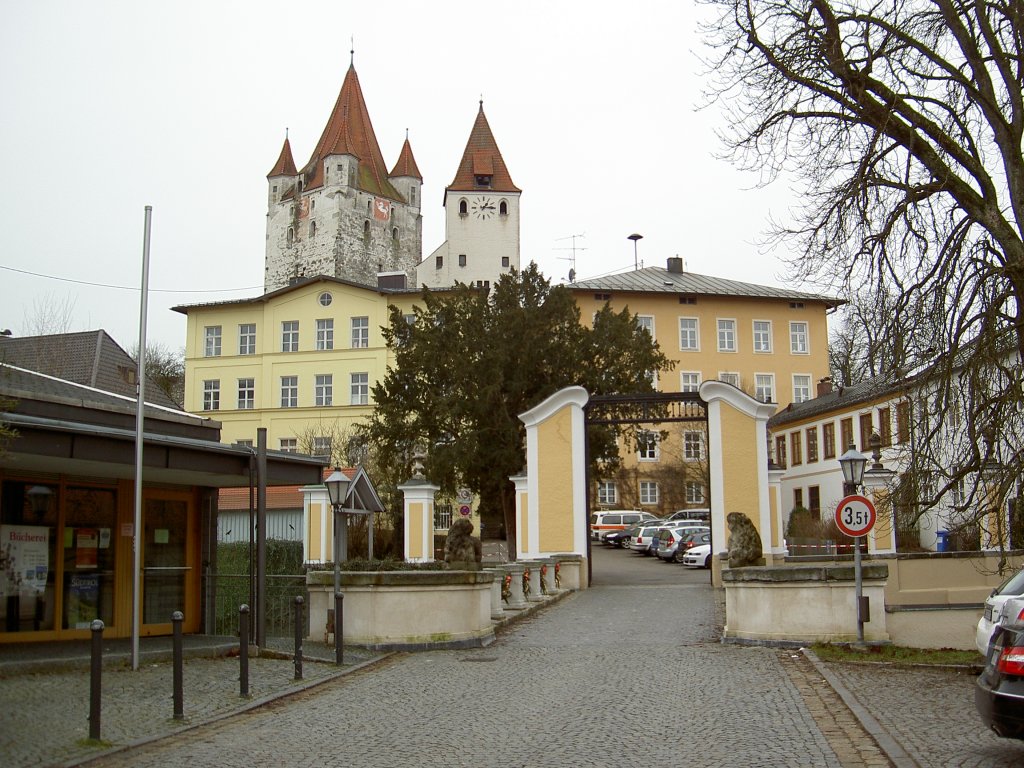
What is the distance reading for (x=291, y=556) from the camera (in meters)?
34.7

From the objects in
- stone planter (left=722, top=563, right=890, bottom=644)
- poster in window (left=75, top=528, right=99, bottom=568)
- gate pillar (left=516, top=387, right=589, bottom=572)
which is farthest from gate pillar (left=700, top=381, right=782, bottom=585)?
poster in window (left=75, top=528, right=99, bottom=568)

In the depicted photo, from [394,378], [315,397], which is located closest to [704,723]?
[394,378]

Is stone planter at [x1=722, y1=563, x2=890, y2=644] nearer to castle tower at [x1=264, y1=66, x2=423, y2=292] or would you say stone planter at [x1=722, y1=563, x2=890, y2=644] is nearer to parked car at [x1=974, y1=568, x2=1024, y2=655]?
parked car at [x1=974, y1=568, x2=1024, y2=655]

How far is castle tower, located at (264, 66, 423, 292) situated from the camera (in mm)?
102500

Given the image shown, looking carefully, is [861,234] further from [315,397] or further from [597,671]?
[315,397]

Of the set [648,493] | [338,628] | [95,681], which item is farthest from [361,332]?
[95,681]

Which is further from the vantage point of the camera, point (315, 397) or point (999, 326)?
point (315, 397)

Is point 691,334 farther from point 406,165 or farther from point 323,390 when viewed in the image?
point 406,165

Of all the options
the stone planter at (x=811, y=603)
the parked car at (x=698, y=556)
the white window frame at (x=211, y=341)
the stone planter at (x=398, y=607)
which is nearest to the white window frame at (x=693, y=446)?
the parked car at (x=698, y=556)

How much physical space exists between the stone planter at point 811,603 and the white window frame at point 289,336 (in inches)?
2204

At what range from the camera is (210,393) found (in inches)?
2756

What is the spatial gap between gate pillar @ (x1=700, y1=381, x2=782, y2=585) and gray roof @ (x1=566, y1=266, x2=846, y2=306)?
4146 centimetres

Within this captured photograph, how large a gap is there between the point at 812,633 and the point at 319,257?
90942 mm

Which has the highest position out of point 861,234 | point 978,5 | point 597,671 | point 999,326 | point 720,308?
point 720,308
